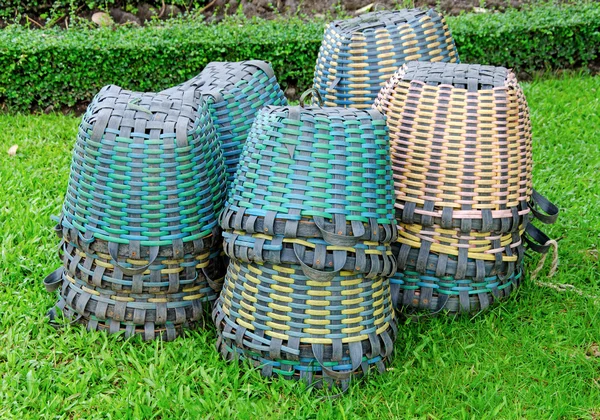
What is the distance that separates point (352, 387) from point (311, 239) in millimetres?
571

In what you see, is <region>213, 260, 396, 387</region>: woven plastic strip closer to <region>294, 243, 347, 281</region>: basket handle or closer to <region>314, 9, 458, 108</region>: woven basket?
<region>294, 243, 347, 281</region>: basket handle

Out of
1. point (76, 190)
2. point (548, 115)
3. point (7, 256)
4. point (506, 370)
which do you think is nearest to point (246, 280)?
point (76, 190)

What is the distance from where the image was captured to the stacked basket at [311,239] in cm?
247

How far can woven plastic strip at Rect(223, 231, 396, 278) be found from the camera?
246 cm

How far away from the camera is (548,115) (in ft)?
16.9

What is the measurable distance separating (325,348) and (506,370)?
0.73 metres

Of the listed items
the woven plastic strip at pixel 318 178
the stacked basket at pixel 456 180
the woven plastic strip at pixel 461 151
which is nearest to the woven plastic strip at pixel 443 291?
the stacked basket at pixel 456 180

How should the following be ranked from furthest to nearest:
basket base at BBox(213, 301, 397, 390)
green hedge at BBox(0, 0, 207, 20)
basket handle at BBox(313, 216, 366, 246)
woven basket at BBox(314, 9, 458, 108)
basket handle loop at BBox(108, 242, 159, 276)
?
green hedge at BBox(0, 0, 207, 20), woven basket at BBox(314, 9, 458, 108), basket handle loop at BBox(108, 242, 159, 276), basket base at BBox(213, 301, 397, 390), basket handle at BBox(313, 216, 366, 246)

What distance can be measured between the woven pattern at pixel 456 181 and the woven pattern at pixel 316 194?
314 millimetres

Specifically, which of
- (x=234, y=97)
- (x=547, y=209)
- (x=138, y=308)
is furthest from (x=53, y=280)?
(x=547, y=209)

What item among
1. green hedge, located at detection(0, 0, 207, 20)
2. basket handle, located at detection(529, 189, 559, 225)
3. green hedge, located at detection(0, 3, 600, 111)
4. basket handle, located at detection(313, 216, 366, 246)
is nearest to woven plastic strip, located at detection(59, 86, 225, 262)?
basket handle, located at detection(313, 216, 366, 246)

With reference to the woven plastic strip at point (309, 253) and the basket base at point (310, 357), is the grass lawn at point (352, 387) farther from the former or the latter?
the woven plastic strip at point (309, 253)

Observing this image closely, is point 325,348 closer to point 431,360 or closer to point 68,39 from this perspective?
point 431,360

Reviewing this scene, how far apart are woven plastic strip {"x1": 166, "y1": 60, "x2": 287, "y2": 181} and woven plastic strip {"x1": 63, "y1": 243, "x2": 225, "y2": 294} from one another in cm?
44
